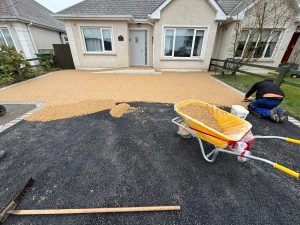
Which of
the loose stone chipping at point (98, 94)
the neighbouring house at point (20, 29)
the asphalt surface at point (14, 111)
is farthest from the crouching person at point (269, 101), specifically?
the neighbouring house at point (20, 29)

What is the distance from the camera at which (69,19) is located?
348 inches

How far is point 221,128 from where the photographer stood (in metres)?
2.69

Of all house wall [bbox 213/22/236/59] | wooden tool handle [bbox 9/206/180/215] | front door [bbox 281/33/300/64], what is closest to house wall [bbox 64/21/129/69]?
house wall [bbox 213/22/236/59]

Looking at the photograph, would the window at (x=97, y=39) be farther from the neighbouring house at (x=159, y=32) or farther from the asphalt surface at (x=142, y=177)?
the asphalt surface at (x=142, y=177)

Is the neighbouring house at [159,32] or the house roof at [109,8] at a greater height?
the house roof at [109,8]

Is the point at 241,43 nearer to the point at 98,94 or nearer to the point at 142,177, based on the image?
the point at 98,94

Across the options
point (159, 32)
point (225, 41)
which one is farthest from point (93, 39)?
point (225, 41)

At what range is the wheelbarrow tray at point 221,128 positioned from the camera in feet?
6.64

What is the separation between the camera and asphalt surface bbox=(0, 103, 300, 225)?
1.70 m

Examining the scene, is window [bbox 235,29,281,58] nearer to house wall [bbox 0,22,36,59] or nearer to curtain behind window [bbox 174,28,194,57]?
curtain behind window [bbox 174,28,194,57]

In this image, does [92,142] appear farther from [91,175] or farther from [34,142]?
[34,142]

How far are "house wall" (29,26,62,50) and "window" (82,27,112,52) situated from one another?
5.22 m

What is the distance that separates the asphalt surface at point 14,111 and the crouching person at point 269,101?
665 cm

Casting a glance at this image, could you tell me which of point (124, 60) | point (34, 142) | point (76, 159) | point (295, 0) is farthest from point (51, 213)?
point (295, 0)
